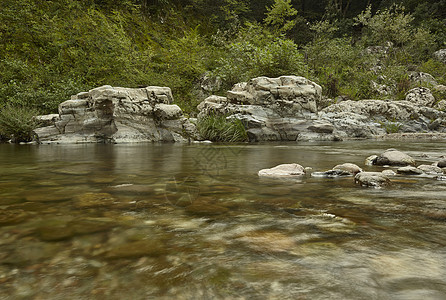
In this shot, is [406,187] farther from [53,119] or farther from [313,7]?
[313,7]

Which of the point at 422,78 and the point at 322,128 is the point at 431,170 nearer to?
the point at 322,128

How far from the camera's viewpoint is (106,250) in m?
1.14

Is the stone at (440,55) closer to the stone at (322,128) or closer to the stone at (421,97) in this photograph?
the stone at (421,97)

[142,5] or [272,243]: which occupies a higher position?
[142,5]

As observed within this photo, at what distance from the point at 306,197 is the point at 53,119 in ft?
36.1

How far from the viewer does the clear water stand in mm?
853

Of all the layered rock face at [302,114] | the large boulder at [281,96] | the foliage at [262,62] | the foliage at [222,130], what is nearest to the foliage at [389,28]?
the layered rock face at [302,114]

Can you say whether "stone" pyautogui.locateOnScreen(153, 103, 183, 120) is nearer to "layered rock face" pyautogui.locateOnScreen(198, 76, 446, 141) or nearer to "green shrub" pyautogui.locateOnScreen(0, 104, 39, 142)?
"layered rock face" pyautogui.locateOnScreen(198, 76, 446, 141)

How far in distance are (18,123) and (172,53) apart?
10010mm

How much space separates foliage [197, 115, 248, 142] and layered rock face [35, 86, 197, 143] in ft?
1.60

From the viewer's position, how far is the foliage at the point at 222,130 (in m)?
10.9

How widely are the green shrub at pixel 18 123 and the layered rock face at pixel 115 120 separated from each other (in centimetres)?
46

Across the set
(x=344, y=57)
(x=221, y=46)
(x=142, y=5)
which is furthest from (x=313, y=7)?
(x=142, y=5)

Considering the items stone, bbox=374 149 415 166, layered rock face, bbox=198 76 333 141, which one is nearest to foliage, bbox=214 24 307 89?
layered rock face, bbox=198 76 333 141
